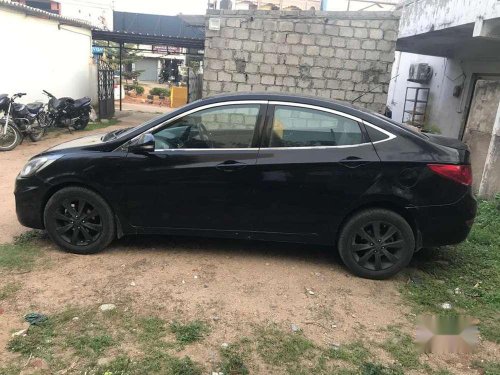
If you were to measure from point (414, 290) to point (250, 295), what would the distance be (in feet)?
4.83

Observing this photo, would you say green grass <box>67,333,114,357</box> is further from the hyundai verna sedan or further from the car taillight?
the car taillight

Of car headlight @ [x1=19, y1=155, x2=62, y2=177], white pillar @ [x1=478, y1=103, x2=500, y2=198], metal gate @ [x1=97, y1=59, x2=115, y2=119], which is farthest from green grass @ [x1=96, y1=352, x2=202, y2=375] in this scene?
metal gate @ [x1=97, y1=59, x2=115, y2=119]

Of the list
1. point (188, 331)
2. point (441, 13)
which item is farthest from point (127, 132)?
point (441, 13)

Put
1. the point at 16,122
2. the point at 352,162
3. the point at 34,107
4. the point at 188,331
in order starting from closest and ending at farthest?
the point at 188,331
the point at 352,162
the point at 16,122
the point at 34,107

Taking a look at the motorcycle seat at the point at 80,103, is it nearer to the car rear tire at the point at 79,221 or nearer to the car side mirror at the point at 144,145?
the car rear tire at the point at 79,221

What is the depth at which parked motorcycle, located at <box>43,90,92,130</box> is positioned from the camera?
12.2 m

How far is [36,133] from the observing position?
10734 mm

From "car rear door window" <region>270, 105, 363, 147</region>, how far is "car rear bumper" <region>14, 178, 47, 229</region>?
2215mm

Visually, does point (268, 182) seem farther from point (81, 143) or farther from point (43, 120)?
point (43, 120)

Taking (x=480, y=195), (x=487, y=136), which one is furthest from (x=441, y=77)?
(x=480, y=195)

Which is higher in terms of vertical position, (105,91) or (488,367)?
(105,91)

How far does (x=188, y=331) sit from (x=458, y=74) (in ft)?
36.4

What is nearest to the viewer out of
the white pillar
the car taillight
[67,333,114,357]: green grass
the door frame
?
[67,333,114,357]: green grass

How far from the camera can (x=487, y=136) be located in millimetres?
7238
